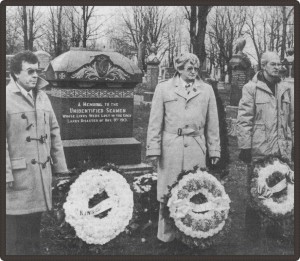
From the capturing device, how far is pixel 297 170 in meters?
4.84

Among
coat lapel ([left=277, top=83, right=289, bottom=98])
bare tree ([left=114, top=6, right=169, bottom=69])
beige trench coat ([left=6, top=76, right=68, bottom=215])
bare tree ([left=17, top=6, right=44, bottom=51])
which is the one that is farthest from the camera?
bare tree ([left=114, top=6, right=169, bottom=69])

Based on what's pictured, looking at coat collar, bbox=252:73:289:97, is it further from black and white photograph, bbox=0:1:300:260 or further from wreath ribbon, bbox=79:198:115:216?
wreath ribbon, bbox=79:198:115:216

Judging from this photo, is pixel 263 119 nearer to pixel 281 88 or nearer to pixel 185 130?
pixel 281 88

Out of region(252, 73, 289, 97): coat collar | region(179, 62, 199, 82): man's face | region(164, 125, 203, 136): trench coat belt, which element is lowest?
region(164, 125, 203, 136): trench coat belt

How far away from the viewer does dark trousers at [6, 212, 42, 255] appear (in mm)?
3796

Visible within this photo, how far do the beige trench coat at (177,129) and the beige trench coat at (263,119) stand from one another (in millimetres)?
549

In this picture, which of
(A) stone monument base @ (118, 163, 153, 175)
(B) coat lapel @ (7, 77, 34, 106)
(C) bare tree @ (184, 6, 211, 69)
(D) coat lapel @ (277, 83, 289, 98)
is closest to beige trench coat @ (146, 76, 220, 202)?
(D) coat lapel @ (277, 83, 289, 98)

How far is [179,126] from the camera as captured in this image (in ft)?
14.4

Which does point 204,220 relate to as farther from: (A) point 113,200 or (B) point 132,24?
(B) point 132,24

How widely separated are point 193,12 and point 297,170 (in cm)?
366

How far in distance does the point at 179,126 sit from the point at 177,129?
0.12ft

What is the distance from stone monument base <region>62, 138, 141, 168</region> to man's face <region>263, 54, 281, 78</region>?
7.98 feet
